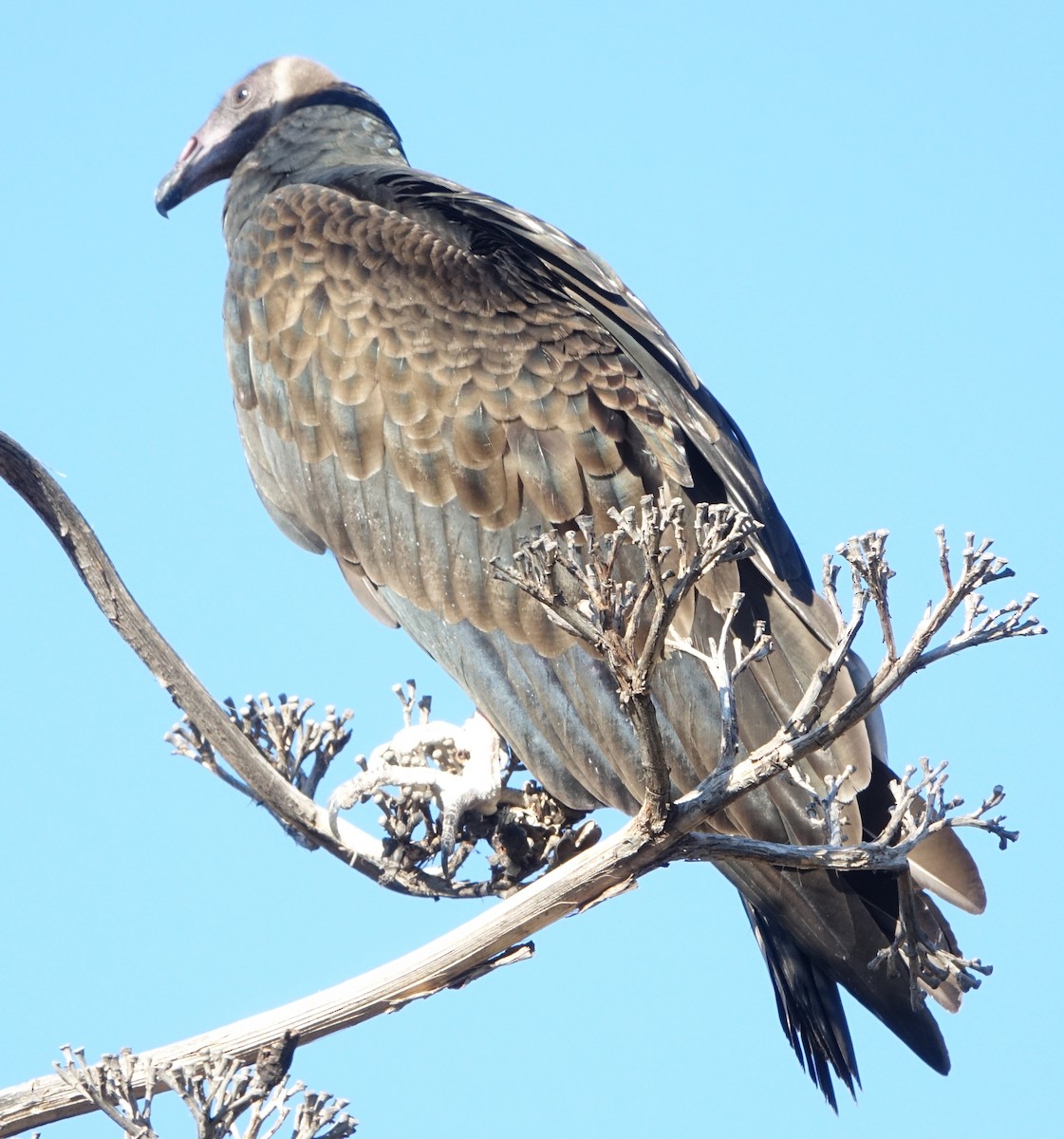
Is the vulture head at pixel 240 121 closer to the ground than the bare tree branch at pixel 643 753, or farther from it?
farther from it

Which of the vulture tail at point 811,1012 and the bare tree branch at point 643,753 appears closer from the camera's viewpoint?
the bare tree branch at point 643,753

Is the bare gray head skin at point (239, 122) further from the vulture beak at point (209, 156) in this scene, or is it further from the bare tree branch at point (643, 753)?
the bare tree branch at point (643, 753)

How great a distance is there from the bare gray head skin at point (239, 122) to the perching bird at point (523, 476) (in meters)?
1.54

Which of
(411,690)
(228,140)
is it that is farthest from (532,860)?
(228,140)

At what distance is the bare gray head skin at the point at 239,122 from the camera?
24.0ft

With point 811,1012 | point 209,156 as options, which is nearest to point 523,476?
point 811,1012

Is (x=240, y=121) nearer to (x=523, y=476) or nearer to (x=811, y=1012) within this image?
(x=523, y=476)

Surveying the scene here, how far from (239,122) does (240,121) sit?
0.05 ft

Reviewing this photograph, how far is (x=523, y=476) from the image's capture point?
16.8 ft

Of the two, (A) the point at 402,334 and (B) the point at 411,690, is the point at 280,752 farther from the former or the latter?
(A) the point at 402,334

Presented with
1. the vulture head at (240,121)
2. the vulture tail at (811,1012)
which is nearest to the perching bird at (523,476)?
the vulture tail at (811,1012)

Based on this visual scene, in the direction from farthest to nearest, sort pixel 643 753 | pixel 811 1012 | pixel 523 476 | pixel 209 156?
pixel 209 156 → pixel 523 476 → pixel 811 1012 → pixel 643 753

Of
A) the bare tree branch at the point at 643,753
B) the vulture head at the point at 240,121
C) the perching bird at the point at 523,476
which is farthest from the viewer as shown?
the vulture head at the point at 240,121

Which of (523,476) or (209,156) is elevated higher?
(209,156)
